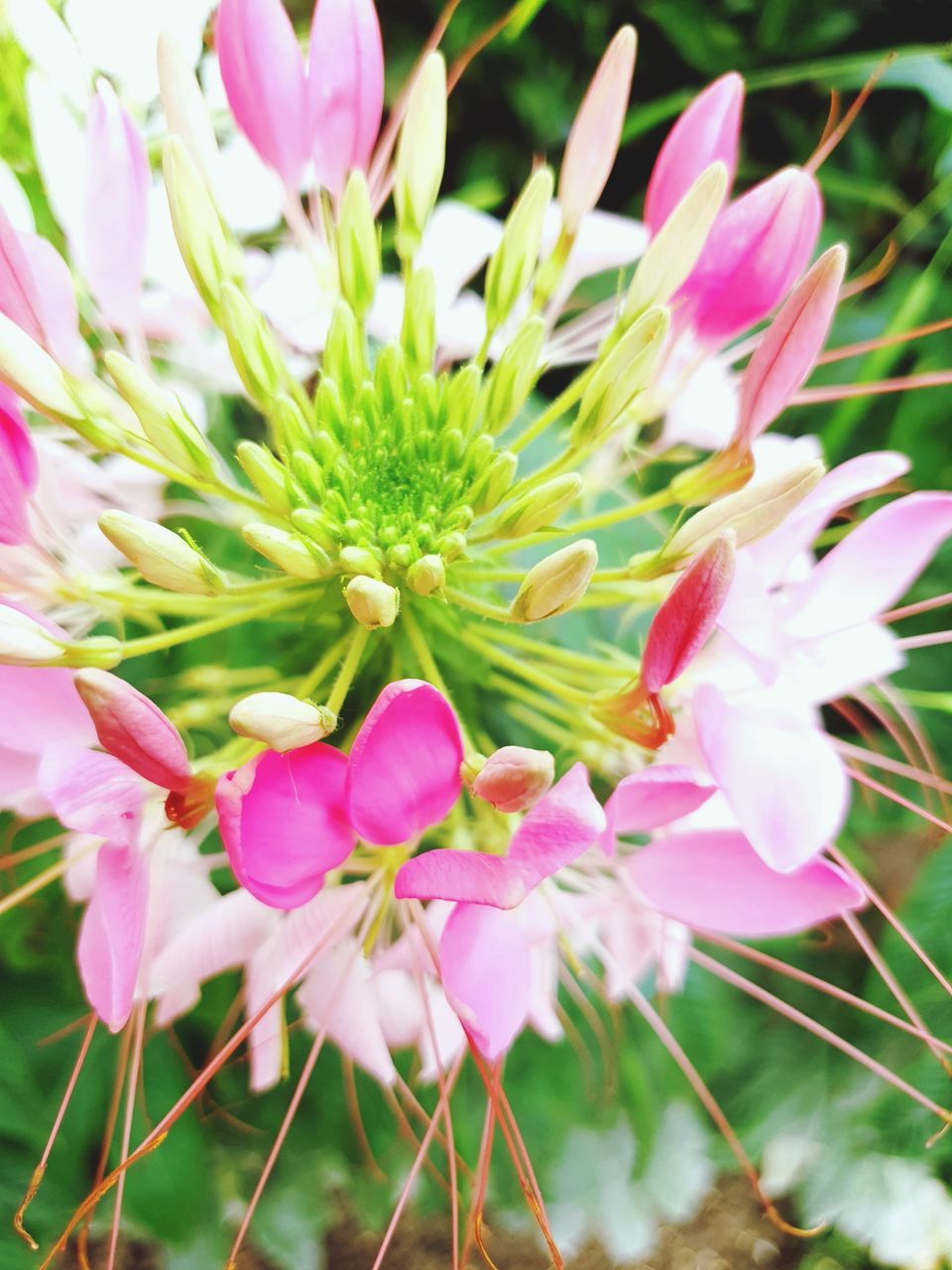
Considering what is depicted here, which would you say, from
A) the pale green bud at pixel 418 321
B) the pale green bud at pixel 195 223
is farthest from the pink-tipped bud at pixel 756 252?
the pale green bud at pixel 195 223

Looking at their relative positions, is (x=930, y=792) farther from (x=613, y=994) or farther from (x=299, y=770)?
(x=299, y=770)

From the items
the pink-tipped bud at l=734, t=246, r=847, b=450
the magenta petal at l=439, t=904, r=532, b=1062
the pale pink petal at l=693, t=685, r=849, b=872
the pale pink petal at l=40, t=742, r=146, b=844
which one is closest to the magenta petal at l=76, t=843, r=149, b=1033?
the pale pink petal at l=40, t=742, r=146, b=844

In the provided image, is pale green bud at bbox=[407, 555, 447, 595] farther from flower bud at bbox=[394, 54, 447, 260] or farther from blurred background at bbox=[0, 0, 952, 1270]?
blurred background at bbox=[0, 0, 952, 1270]

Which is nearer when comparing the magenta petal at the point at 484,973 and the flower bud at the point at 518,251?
the magenta petal at the point at 484,973

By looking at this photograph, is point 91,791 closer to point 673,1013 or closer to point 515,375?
point 515,375

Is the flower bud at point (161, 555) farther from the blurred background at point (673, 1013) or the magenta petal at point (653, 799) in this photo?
the blurred background at point (673, 1013)

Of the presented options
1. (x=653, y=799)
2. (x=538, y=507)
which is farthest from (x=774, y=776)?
(x=538, y=507)
